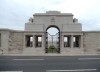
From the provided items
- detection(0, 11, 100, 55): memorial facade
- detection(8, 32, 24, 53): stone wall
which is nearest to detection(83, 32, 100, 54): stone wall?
detection(0, 11, 100, 55): memorial facade

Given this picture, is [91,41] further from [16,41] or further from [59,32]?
[16,41]

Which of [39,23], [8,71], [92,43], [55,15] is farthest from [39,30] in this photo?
[8,71]

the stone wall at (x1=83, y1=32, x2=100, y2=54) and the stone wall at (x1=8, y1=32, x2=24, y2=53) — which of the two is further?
the stone wall at (x1=83, y1=32, x2=100, y2=54)

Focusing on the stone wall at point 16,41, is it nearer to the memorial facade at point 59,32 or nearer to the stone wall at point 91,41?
the memorial facade at point 59,32

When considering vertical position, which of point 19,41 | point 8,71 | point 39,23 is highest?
point 39,23

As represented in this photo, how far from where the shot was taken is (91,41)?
29047 mm

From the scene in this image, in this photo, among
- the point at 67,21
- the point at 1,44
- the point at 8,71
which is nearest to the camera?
the point at 8,71

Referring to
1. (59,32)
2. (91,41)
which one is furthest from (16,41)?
(91,41)

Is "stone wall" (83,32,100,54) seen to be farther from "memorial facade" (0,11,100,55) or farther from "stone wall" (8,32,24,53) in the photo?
"stone wall" (8,32,24,53)

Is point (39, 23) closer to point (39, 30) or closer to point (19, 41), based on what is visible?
point (39, 30)

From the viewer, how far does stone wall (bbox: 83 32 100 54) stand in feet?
95.1

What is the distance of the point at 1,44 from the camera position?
27.6 m

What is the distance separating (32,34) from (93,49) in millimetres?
8612

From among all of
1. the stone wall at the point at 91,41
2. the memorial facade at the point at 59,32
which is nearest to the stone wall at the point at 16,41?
the memorial facade at the point at 59,32
